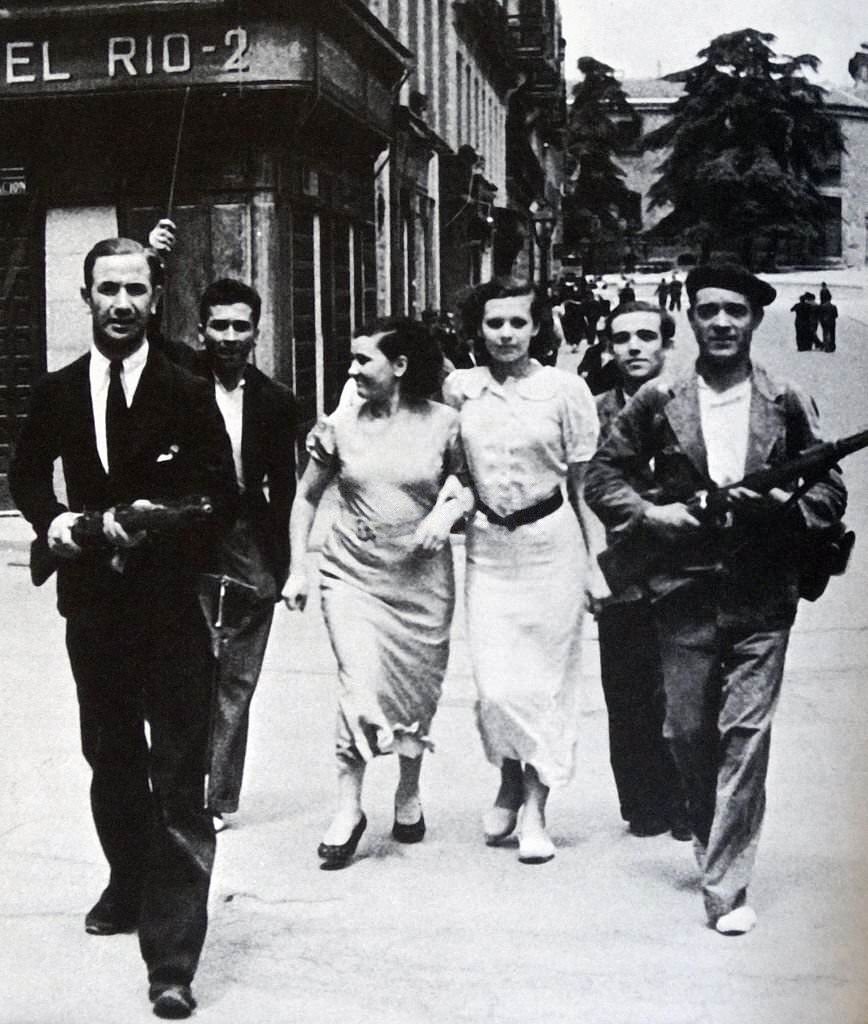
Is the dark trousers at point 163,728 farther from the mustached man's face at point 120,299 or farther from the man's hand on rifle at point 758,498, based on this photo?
the man's hand on rifle at point 758,498

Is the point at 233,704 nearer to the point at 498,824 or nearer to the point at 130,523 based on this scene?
the point at 498,824

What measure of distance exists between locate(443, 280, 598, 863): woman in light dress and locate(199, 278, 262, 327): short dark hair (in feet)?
1.67

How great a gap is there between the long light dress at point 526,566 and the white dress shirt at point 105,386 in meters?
0.91

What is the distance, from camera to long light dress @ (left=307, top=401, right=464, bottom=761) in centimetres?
409

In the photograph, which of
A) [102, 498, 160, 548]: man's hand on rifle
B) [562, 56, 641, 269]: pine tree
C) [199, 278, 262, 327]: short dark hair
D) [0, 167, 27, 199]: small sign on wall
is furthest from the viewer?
[0, 167, 27, 199]: small sign on wall

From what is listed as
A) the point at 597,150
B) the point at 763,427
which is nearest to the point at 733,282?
the point at 763,427

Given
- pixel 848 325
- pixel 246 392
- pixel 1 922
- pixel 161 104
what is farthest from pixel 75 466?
pixel 161 104

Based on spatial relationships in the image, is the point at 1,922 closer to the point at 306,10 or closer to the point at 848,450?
the point at 848,450

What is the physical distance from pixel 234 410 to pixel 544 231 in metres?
0.87

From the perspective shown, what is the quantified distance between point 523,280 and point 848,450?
0.91 metres

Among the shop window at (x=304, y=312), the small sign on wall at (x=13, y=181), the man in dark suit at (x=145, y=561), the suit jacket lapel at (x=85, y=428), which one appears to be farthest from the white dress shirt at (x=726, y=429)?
the small sign on wall at (x=13, y=181)

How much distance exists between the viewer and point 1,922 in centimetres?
383

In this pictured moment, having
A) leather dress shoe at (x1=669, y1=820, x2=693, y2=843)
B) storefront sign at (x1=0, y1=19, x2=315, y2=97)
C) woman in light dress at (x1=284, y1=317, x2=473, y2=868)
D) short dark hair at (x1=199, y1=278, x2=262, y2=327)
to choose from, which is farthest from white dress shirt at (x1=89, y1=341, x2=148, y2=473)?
leather dress shoe at (x1=669, y1=820, x2=693, y2=843)

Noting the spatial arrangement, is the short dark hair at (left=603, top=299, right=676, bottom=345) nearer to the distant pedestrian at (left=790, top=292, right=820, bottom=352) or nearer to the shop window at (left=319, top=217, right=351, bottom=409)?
the distant pedestrian at (left=790, top=292, right=820, bottom=352)
